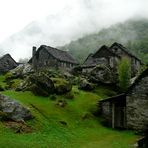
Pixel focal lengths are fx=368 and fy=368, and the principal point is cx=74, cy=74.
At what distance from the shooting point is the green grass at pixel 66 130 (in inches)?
1345

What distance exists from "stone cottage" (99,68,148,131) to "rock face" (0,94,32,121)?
1370cm

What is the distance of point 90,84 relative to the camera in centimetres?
6612

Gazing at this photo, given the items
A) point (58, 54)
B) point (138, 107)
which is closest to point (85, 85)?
point (138, 107)

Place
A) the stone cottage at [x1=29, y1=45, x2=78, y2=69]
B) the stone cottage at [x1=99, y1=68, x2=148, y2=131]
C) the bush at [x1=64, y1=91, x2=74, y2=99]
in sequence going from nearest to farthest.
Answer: the stone cottage at [x1=99, y1=68, x2=148, y2=131], the bush at [x1=64, y1=91, x2=74, y2=99], the stone cottage at [x1=29, y1=45, x2=78, y2=69]

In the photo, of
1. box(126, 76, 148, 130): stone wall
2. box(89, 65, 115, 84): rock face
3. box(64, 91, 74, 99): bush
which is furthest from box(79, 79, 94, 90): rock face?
box(126, 76, 148, 130): stone wall

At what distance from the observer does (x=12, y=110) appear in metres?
41.8

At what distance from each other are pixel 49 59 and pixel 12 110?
59620 mm

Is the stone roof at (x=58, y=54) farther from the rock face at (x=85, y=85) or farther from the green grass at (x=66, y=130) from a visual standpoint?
the green grass at (x=66, y=130)

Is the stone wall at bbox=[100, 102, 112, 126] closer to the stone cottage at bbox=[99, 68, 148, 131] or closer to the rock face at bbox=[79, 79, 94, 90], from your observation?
the stone cottage at bbox=[99, 68, 148, 131]

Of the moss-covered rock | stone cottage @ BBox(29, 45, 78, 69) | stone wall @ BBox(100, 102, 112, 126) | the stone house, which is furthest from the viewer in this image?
stone cottage @ BBox(29, 45, 78, 69)

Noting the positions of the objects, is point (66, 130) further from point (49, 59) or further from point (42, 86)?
point (49, 59)

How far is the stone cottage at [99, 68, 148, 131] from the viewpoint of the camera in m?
48.3

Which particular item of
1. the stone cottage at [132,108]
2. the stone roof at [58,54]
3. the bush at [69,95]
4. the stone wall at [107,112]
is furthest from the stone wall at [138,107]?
the stone roof at [58,54]

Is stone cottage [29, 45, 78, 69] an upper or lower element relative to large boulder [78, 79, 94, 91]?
upper
